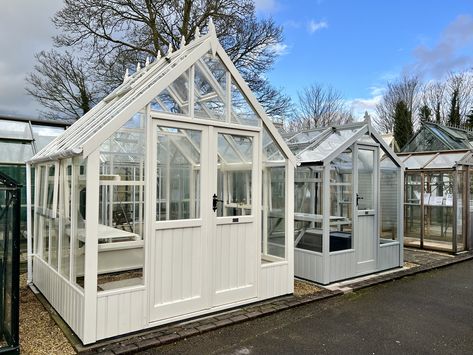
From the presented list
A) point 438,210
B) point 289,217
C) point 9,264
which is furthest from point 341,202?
point 9,264

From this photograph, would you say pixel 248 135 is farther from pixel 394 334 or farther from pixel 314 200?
pixel 394 334

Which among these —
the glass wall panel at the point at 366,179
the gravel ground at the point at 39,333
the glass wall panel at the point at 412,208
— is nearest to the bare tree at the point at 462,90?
the glass wall panel at the point at 412,208

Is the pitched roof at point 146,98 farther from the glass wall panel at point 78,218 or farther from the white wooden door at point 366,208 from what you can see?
the white wooden door at point 366,208

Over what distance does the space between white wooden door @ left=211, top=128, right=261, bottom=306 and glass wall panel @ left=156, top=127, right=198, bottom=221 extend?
220 mm

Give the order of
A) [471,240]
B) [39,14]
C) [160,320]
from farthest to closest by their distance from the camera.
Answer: [39,14], [471,240], [160,320]

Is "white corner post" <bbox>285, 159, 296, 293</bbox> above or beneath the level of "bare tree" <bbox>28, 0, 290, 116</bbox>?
beneath

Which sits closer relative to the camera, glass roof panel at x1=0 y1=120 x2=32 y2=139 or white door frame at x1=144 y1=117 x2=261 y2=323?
white door frame at x1=144 y1=117 x2=261 y2=323

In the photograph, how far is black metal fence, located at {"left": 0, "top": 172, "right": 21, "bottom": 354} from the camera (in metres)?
3.24

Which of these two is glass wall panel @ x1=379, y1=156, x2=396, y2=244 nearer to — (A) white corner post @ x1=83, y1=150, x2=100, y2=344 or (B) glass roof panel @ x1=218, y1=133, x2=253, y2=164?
(B) glass roof panel @ x1=218, y1=133, x2=253, y2=164

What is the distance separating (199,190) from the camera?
440cm

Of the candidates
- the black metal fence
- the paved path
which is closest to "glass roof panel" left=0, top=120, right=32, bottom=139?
the black metal fence

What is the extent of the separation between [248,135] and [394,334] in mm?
2922

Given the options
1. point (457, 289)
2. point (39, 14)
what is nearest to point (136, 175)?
point (457, 289)

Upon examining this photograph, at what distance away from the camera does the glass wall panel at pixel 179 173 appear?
4230mm
